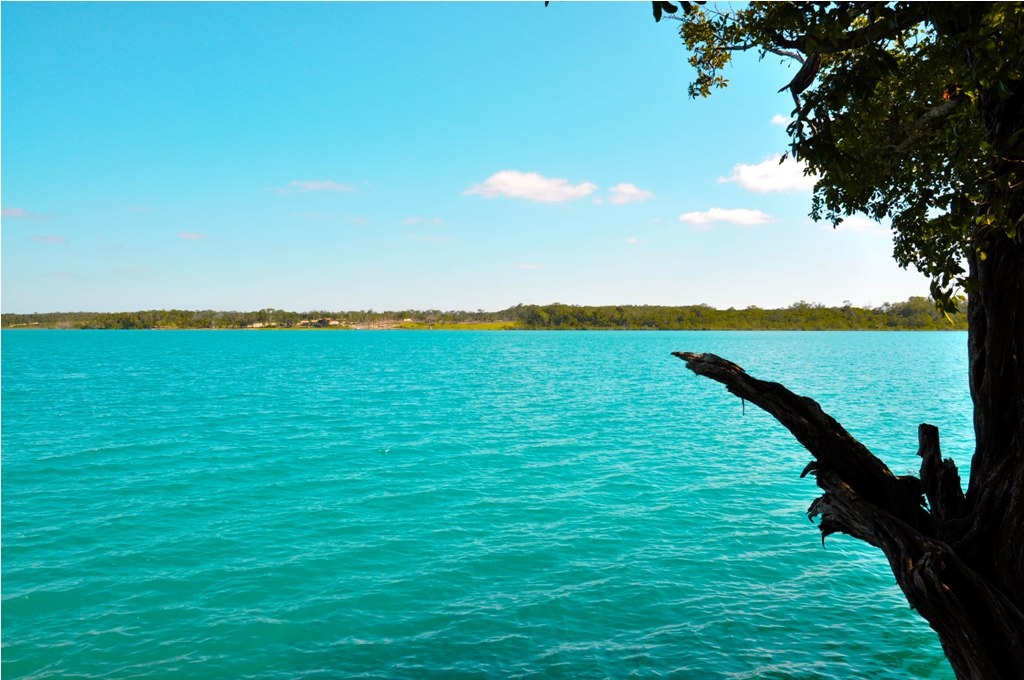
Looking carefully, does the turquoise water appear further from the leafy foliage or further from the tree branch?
the leafy foliage

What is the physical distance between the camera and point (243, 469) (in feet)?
108

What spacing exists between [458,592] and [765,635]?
7.41 m

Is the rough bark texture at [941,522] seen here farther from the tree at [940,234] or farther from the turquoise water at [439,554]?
the turquoise water at [439,554]

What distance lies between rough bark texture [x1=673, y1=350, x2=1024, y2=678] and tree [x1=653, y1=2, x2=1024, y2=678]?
19 millimetres

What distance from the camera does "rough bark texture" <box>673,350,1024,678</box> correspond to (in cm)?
748

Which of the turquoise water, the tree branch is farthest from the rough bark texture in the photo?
the turquoise water

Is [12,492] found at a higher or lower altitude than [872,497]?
lower

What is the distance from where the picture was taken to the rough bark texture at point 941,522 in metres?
7.48

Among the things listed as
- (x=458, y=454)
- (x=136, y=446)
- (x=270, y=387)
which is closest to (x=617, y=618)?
(x=458, y=454)

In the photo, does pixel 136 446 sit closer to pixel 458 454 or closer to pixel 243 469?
pixel 243 469

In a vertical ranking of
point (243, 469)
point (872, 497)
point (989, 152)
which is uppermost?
point (989, 152)

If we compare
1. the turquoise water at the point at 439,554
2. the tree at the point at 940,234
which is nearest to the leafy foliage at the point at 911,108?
the tree at the point at 940,234

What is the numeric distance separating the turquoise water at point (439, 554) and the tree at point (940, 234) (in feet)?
19.2

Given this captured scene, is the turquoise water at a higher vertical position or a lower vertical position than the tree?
lower
